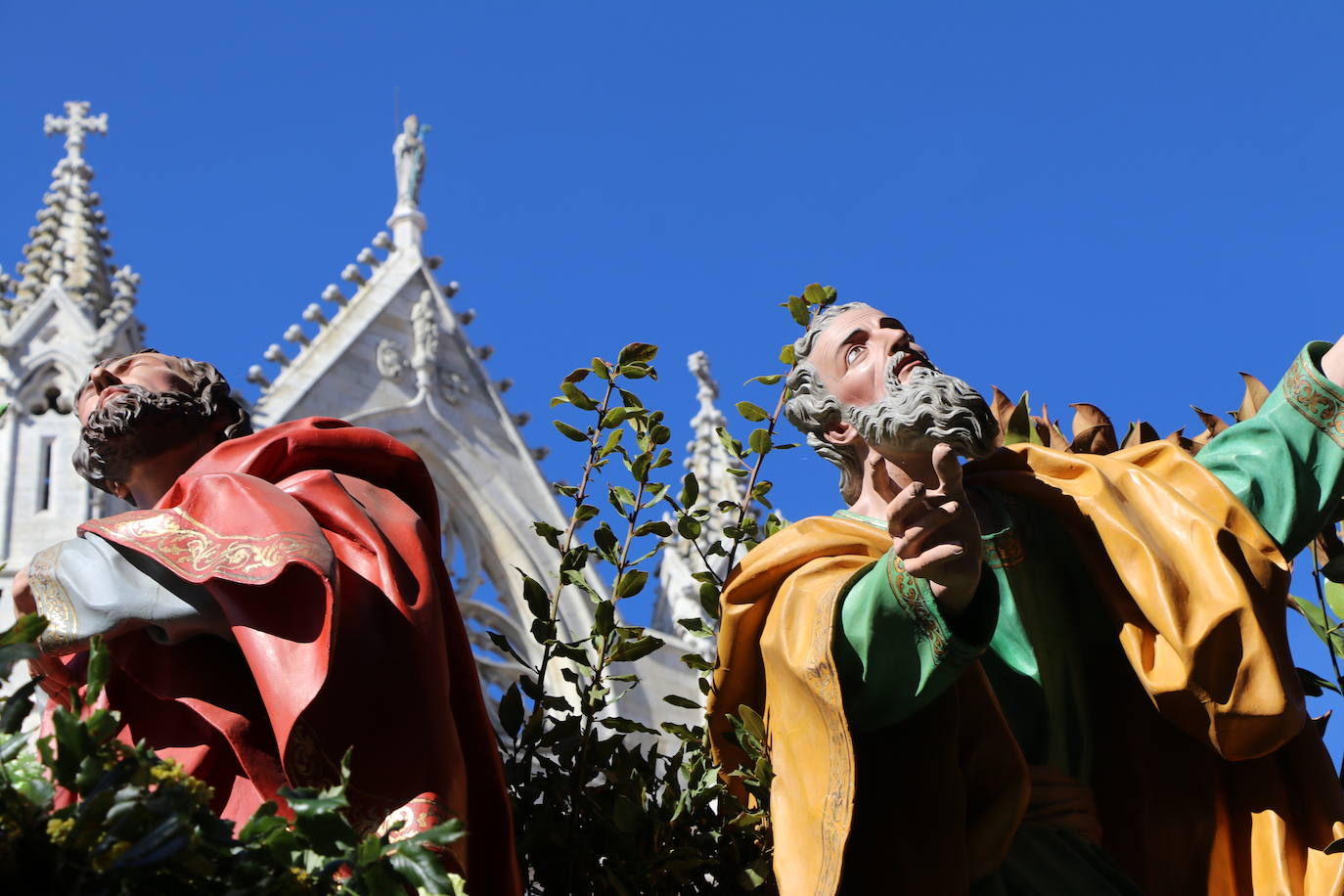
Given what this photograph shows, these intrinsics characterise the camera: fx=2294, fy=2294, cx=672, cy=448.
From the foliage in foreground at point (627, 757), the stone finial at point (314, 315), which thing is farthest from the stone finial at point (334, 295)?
the foliage in foreground at point (627, 757)

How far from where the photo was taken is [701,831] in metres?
4.39

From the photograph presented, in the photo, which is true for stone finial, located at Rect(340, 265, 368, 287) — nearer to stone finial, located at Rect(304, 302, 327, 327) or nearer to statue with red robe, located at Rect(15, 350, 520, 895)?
stone finial, located at Rect(304, 302, 327, 327)

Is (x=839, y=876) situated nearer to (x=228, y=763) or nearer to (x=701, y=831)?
(x=701, y=831)

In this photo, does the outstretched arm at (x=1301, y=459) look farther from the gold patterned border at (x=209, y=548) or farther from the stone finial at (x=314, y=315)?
the stone finial at (x=314, y=315)

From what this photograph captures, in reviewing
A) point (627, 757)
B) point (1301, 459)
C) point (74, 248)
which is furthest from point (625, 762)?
point (74, 248)

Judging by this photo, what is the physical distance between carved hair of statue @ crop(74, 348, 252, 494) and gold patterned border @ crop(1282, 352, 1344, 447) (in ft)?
6.60

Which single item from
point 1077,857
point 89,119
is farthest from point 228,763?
point 89,119

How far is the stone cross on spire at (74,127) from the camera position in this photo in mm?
21891

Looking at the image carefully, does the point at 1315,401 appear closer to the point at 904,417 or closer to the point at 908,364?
the point at 908,364

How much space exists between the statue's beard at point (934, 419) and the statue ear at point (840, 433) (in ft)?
1.40

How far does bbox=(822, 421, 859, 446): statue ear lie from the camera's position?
4234 mm

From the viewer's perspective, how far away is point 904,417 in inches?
144

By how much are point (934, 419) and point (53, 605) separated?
4.87ft

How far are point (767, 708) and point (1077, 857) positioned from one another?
0.60 metres
